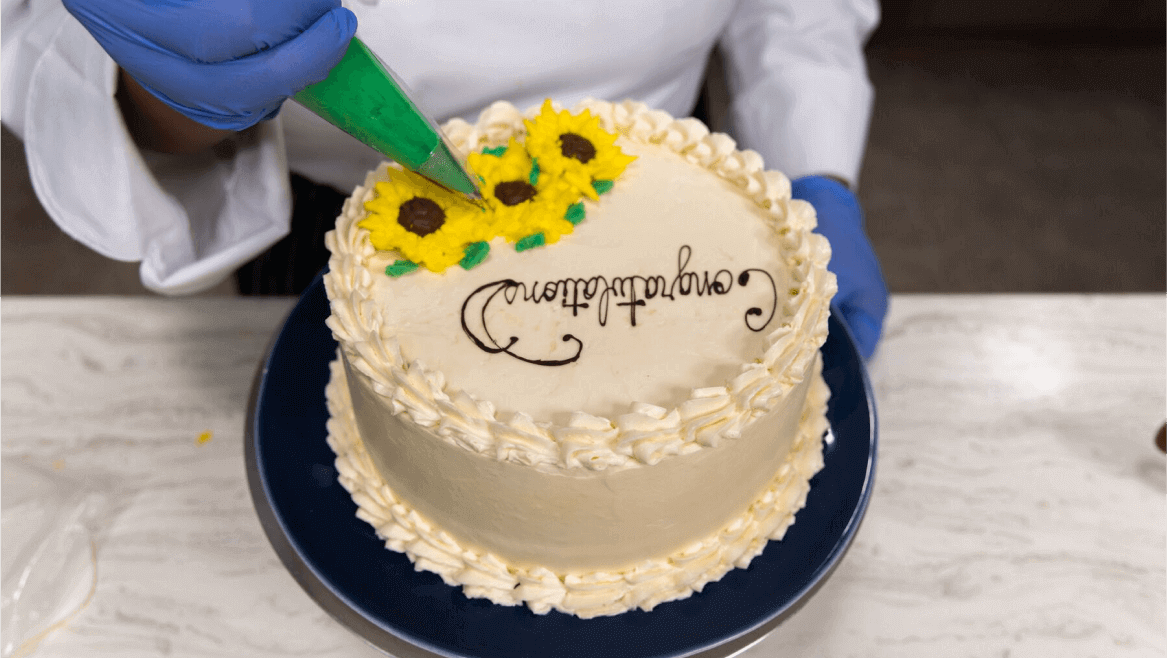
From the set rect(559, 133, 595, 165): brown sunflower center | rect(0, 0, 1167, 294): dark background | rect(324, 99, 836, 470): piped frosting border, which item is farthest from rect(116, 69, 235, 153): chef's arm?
rect(0, 0, 1167, 294): dark background

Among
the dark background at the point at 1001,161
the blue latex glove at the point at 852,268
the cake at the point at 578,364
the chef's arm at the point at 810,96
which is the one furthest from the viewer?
the dark background at the point at 1001,161

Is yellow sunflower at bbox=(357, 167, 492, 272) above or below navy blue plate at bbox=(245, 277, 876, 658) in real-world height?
above

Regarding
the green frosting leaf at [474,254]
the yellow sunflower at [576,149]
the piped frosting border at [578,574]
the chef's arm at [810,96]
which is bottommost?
the piped frosting border at [578,574]

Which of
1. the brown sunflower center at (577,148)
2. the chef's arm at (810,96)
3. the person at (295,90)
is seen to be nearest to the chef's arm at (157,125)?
the person at (295,90)

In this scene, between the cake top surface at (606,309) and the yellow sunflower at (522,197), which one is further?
the yellow sunflower at (522,197)

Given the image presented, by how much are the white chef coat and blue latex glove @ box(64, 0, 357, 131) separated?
272 mm

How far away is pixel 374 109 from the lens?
35.3 inches

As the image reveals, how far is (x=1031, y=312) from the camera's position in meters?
1.44

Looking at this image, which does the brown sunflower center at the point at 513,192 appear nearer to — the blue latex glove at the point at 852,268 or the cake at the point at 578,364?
the cake at the point at 578,364

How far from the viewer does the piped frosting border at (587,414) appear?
880 millimetres

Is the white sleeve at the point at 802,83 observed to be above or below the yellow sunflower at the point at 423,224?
below

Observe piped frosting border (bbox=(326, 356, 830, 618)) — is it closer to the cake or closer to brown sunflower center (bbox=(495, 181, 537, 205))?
the cake

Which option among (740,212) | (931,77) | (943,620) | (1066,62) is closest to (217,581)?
Answer: (740,212)

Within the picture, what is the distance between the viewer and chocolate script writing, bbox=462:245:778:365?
3.29 ft
